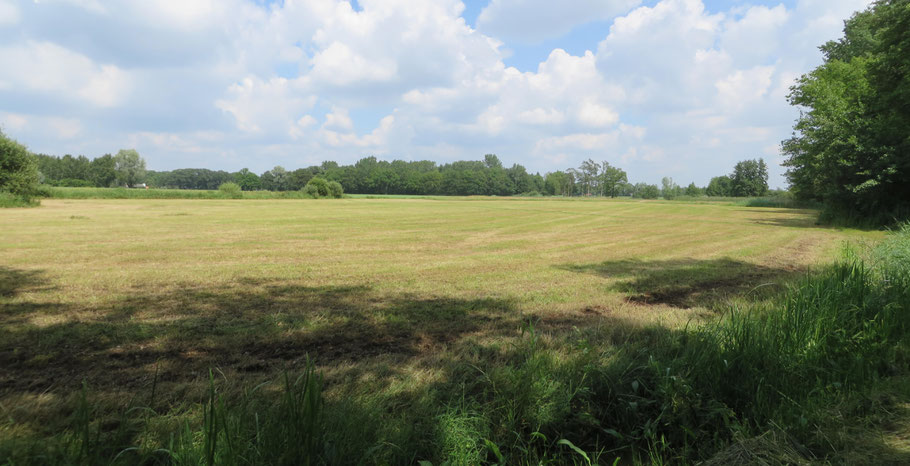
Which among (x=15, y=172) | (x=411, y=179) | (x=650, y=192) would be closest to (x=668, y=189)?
(x=650, y=192)

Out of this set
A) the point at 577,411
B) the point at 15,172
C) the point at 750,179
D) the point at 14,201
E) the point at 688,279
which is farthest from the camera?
the point at 750,179

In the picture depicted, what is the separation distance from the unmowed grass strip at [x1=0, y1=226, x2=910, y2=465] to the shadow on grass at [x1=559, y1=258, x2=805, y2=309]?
2382 millimetres

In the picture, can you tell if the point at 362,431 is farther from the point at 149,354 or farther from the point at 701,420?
the point at 149,354

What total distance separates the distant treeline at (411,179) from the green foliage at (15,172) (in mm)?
95768

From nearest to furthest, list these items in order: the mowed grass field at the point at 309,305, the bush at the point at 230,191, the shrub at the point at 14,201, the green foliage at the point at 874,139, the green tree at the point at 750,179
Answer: the mowed grass field at the point at 309,305 → the green foliage at the point at 874,139 → the shrub at the point at 14,201 → the bush at the point at 230,191 → the green tree at the point at 750,179

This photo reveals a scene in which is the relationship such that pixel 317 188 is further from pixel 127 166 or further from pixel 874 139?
pixel 874 139

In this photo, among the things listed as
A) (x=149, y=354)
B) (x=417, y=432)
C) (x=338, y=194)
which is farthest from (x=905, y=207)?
(x=338, y=194)

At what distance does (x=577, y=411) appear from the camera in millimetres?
3285

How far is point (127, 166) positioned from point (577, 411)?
141 m

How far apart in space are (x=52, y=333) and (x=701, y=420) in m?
6.87

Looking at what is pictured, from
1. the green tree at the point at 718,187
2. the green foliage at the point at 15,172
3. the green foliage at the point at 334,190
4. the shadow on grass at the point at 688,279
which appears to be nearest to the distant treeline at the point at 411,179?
the green tree at the point at 718,187

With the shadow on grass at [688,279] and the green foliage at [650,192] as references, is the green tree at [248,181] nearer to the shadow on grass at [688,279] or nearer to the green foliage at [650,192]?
the green foliage at [650,192]

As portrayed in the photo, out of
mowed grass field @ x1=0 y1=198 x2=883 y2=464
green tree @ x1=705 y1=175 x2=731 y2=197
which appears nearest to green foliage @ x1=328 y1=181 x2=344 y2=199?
mowed grass field @ x1=0 y1=198 x2=883 y2=464

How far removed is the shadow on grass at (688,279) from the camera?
7.28 m
